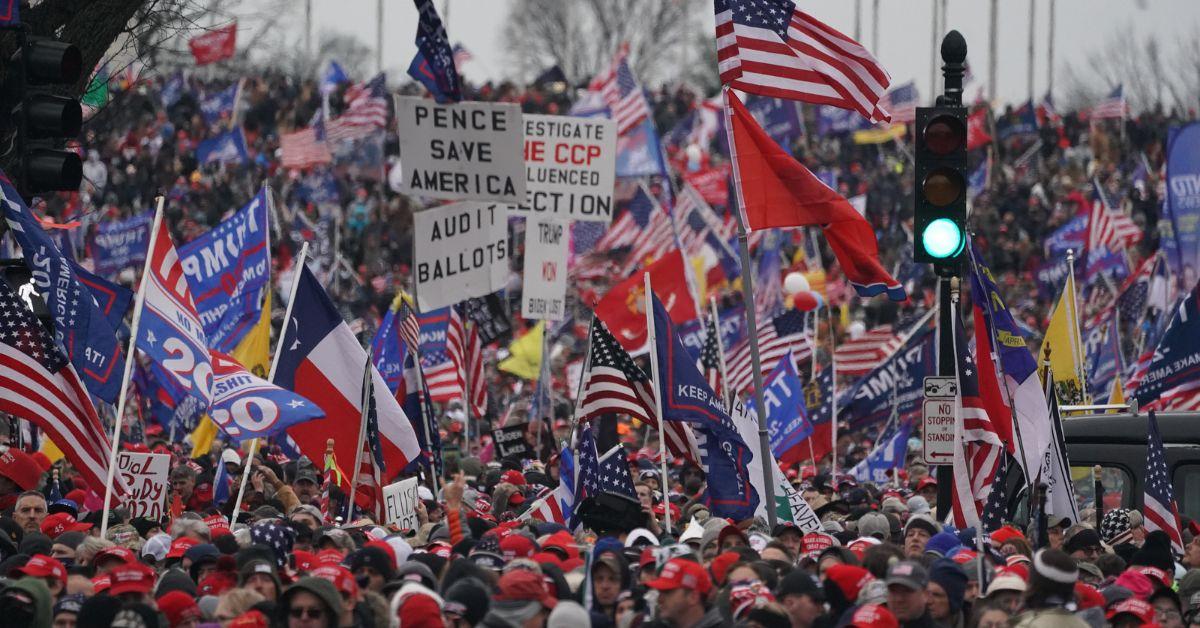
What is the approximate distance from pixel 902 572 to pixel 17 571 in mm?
4363

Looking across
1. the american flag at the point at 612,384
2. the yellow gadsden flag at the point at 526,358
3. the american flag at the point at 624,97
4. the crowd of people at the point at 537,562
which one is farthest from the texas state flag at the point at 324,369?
the american flag at the point at 624,97

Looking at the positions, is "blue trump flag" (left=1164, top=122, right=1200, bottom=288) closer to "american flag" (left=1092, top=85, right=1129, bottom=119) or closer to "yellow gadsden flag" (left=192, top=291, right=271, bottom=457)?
"yellow gadsden flag" (left=192, top=291, right=271, bottom=457)

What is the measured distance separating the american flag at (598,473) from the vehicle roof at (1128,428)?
119 inches

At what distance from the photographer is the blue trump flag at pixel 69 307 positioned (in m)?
11.9

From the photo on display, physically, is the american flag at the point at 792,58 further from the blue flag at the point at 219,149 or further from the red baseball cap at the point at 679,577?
the blue flag at the point at 219,149

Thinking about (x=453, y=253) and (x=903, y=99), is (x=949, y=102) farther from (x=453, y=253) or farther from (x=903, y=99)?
(x=903, y=99)

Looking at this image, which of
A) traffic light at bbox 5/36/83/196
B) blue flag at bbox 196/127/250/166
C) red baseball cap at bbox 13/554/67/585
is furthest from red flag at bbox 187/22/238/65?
red baseball cap at bbox 13/554/67/585

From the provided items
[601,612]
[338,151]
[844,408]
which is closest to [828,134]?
[338,151]

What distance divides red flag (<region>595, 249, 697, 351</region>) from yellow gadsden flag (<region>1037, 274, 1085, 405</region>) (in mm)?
5303

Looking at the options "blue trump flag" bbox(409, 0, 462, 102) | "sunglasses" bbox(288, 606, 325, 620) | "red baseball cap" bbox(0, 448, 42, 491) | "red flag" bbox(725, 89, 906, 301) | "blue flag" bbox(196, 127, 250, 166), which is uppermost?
"blue flag" bbox(196, 127, 250, 166)

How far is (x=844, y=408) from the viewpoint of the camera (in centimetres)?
2077

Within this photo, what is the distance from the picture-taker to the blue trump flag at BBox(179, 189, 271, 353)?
17828 mm

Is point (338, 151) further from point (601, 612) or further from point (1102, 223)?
point (601, 612)

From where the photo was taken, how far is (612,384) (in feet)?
45.9
